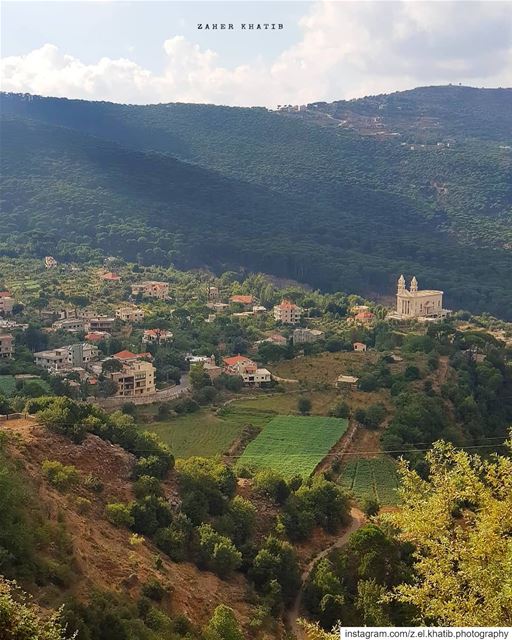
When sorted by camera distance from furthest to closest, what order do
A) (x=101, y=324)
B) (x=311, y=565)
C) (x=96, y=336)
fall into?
(x=101, y=324)
(x=96, y=336)
(x=311, y=565)

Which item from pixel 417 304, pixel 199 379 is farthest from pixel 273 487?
pixel 417 304

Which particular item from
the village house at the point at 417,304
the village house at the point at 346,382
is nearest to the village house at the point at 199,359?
the village house at the point at 346,382

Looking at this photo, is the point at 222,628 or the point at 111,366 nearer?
the point at 222,628

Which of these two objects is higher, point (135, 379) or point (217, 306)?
point (135, 379)

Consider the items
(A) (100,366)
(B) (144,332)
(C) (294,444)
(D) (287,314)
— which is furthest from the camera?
(D) (287,314)

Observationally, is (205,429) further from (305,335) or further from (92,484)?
(305,335)

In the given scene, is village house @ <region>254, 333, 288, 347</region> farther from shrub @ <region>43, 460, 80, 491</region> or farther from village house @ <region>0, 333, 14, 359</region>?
shrub @ <region>43, 460, 80, 491</region>

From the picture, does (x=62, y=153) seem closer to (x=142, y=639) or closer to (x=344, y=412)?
(x=344, y=412)

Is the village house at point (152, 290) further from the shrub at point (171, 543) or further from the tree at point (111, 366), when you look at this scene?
the shrub at point (171, 543)
